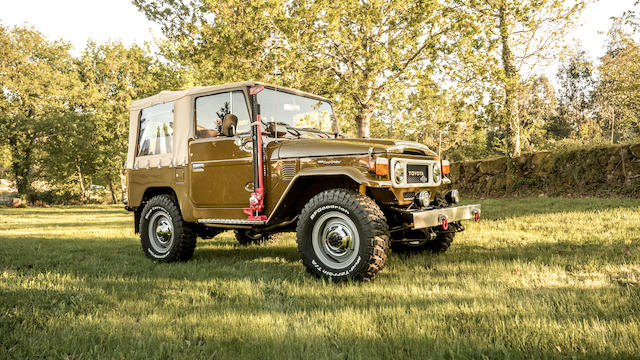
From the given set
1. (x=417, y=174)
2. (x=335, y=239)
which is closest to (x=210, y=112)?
(x=335, y=239)

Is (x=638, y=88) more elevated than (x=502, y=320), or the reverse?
(x=638, y=88)

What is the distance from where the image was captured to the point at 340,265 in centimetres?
468

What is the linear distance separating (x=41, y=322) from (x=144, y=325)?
858mm

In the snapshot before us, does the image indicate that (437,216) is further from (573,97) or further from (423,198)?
(573,97)

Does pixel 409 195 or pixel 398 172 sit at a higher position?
pixel 398 172

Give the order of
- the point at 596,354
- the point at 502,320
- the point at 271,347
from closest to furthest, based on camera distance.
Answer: the point at 596,354
the point at 271,347
the point at 502,320

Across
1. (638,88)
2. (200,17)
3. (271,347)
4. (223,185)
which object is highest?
(200,17)

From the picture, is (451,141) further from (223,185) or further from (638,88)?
(223,185)

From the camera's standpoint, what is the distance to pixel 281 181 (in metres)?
5.24

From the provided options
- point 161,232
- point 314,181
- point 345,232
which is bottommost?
point 161,232

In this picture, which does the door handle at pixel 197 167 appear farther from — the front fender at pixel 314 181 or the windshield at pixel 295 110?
the front fender at pixel 314 181

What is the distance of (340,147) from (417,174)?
3.58 feet

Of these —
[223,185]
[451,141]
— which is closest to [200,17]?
[223,185]

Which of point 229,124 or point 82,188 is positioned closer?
point 229,124
